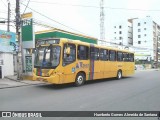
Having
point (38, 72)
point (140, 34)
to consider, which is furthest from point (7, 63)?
point (140, 34)

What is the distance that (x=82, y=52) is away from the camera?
14734mm

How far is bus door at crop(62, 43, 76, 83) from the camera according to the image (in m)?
13.0

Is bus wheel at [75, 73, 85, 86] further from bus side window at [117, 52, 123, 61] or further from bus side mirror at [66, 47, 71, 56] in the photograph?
bus side window at [117, 52, 123, 61]

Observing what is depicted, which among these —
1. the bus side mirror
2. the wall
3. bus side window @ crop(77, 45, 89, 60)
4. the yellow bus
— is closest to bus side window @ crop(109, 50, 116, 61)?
the yellow bus

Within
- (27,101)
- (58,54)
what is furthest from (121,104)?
(58,54)

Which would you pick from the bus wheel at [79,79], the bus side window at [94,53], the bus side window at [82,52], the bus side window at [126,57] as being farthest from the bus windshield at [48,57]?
the bus side window at [126,57]

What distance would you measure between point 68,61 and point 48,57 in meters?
1.24

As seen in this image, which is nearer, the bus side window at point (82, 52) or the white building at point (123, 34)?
the bus side window at point (82, 52)

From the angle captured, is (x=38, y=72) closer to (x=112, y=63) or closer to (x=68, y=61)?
(x=68, y=61)

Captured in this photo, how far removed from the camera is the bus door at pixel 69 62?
13047 mm

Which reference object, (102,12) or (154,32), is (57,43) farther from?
(154,32)

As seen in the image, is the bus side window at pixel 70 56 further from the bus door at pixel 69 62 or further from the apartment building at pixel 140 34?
the apartment building at pixel 140 34

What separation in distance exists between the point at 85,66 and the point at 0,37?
8785 mm

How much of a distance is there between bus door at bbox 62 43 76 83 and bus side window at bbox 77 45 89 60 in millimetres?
565
